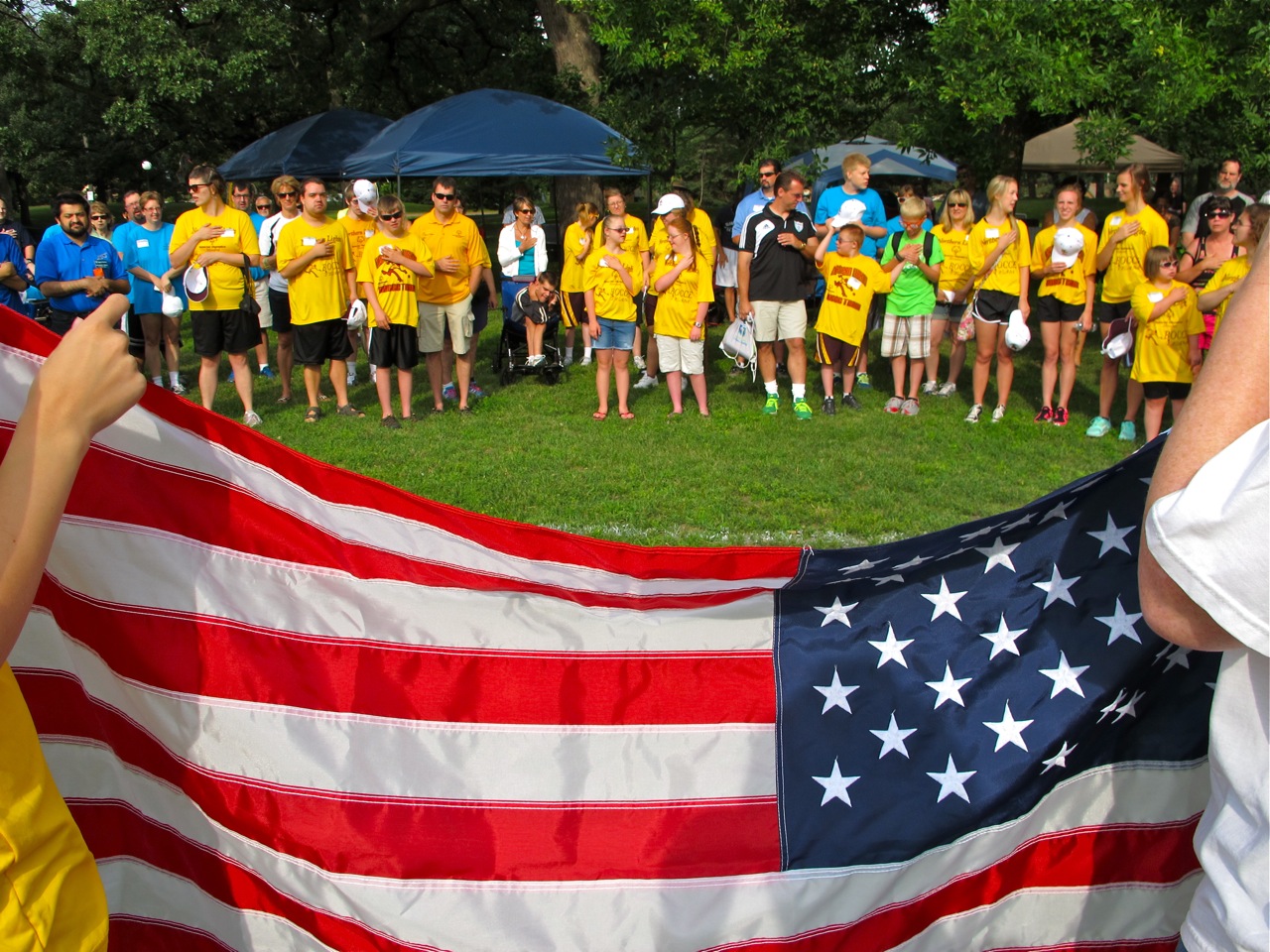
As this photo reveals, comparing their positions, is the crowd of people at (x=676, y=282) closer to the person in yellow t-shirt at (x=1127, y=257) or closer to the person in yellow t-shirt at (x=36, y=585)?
the person in yellow t-shirt at (x=1127, y=257)

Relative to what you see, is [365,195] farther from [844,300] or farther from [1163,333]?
[1163,333]

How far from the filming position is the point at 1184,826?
2648 millimetres

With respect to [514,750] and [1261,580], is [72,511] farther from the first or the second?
[1261,580]

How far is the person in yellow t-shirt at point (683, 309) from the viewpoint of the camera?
1055 cm

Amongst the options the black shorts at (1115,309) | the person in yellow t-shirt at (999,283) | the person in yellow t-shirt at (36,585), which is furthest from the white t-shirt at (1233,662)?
the black shorts at (1115,309)

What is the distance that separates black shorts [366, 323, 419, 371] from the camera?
33.8ft

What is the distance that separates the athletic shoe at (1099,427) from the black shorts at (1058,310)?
1.05 metres

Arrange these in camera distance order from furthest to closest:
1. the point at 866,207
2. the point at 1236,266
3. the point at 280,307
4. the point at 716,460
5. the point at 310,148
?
the point at 310,148 → the point at 866,207 → the point at 280,307 → the point at 716,460 → the point at 1236,266

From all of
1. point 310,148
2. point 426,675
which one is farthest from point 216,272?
point 310,148

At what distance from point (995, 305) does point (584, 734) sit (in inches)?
350

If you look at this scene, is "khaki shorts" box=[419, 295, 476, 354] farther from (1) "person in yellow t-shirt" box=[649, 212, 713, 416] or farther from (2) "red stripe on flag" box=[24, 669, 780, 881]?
(2) "red stripe on flag" box=[24, 669, 780, 881]

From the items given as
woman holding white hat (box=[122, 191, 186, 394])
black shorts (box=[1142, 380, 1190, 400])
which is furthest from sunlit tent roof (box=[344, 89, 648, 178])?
black shorts (box=[1142, 380, 1190, 400])

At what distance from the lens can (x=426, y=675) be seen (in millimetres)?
2750

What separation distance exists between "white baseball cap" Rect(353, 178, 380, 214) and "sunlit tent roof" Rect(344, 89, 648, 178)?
454 cm
